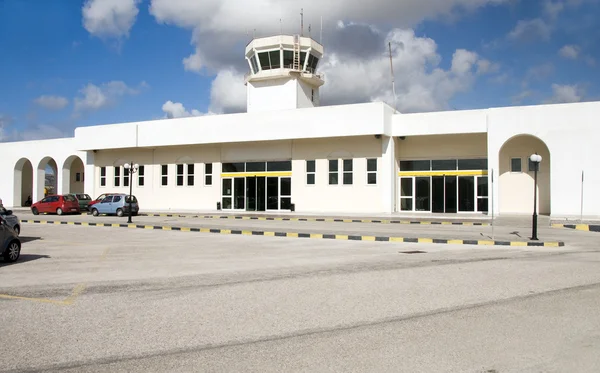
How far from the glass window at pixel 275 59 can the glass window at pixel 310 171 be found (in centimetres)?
900

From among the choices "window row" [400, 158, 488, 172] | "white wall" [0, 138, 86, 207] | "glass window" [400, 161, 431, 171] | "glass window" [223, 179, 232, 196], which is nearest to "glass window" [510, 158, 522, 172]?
"window row" [400, 158, 488, 172]

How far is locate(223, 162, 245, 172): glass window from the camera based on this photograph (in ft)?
116

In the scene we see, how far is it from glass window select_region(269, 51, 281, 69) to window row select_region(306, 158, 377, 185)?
9.01 meters

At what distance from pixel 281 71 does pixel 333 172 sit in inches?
379

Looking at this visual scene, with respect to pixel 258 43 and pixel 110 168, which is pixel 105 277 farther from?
pixel 110 168

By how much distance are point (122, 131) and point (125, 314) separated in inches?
1328

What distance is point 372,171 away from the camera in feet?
102

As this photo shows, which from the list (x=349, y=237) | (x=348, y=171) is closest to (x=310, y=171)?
(x=348, y=171)

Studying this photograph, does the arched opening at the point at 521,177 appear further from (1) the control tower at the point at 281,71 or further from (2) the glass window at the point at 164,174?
(2) the glass window at the point at 164,174

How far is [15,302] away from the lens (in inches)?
312

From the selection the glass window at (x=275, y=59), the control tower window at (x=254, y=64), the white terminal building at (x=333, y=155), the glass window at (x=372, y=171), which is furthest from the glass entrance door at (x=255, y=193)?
the control tower window at (x=254, y=64)

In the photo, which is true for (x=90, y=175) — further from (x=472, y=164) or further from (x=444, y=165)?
(x=472, y=164)

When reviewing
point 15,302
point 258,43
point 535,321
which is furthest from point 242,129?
point 535,321

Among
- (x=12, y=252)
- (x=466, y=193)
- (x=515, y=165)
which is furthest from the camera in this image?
(x=466, y=193)
